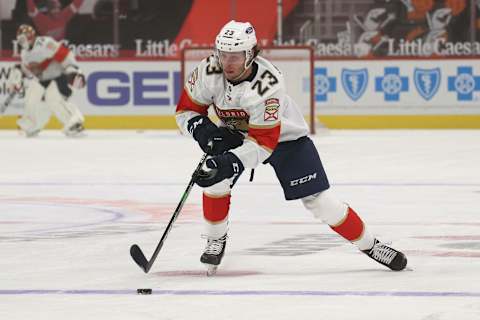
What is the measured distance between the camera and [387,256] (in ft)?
19.6

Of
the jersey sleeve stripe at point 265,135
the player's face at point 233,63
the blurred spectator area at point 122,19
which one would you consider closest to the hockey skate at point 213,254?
the jersey sleeve stripe at point 265,135

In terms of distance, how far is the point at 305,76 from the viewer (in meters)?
18.2

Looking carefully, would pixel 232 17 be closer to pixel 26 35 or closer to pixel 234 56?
pixel 26 35

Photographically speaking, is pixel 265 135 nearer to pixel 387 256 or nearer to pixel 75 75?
pixel 387 256

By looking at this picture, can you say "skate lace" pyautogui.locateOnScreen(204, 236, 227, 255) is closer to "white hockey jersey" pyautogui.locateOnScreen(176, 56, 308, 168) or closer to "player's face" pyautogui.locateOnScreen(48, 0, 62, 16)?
"white hockey jersey" pyautogui.locateOnScreen(176, 56, 308, 168)

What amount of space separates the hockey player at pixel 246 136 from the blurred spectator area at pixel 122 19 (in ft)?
42.5

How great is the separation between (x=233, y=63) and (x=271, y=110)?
238 mm

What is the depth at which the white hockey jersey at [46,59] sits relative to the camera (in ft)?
58.5

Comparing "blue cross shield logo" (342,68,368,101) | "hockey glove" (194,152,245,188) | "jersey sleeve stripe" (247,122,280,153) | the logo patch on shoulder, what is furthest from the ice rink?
"blue cross shield logo" (342,68,368,101)

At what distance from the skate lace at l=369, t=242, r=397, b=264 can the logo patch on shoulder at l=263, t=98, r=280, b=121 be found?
2.38ft

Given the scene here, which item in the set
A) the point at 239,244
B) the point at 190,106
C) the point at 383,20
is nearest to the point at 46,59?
the point at 383,20

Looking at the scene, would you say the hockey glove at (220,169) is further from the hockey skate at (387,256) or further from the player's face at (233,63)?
the hockey skate at (387,256)

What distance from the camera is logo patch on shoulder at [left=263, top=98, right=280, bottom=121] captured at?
19.0 feet

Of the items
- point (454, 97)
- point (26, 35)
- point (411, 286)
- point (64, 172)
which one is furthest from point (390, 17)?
point (411, 286)
